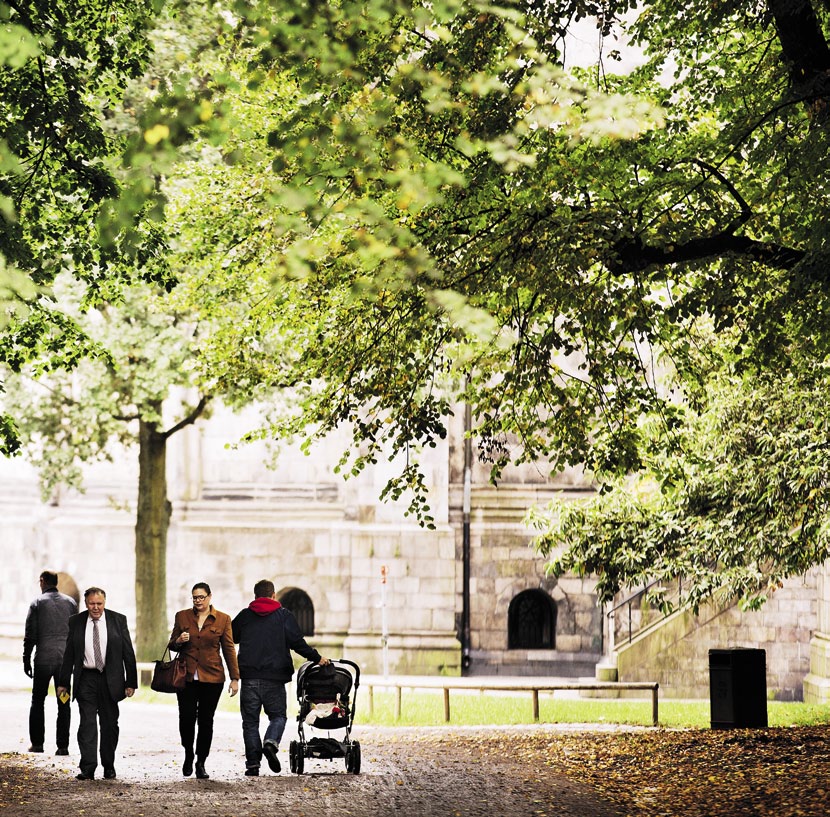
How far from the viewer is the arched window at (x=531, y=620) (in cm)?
2583

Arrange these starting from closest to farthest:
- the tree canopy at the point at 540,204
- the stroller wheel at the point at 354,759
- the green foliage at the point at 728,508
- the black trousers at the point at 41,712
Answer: the tree canopy at the point at 540,204 → the stroller wheel at the point at 354,759 → the black trousers at the point at 41,712 → the green foliage at the point at 728,508

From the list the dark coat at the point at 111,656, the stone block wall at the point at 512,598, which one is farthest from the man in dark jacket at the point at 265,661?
the stone block wall at the point at 512,598

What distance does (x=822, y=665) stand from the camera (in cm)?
2095

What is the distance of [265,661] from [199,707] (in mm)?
711

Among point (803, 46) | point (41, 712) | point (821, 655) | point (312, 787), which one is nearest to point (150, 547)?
point (41, 712)

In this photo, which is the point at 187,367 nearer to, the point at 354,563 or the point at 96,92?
the point at 96,92

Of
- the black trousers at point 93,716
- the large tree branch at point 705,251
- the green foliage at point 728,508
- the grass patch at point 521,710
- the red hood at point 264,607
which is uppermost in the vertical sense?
the large tree branch at point 705,251

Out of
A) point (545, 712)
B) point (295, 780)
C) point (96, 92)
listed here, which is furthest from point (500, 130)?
point (545, 712)

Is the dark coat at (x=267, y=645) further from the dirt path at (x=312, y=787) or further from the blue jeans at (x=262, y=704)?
the dirt path at (x=312, y=787)

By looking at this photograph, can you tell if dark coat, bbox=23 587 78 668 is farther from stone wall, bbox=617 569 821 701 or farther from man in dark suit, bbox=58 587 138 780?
stone wall, bbox=617 569 821 701

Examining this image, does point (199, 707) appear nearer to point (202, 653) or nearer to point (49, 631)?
point (202, 653)

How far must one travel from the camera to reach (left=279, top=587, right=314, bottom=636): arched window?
26.7m

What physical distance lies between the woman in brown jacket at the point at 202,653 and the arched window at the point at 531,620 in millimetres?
15809

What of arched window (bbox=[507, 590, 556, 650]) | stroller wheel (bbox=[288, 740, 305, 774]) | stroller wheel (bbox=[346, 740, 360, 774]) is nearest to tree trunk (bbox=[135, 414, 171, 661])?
arched window (bbox=[507, 590, 556, 650])
